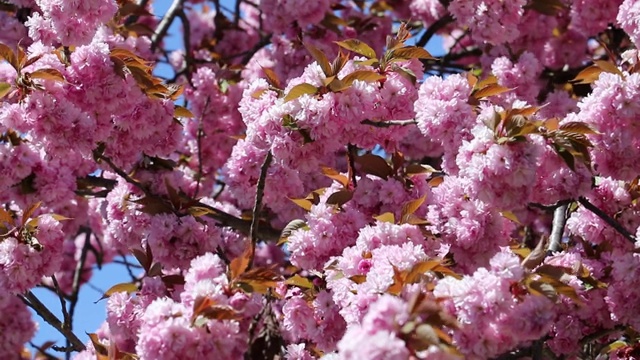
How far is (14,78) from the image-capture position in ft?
11.8

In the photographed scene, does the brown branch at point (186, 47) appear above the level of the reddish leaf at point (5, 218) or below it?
above

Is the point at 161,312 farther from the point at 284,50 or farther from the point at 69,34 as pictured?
the point at 284,50

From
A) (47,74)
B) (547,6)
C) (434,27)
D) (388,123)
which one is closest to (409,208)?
(388,123)

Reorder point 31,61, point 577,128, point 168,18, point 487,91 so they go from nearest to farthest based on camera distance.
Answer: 1. point 577,128
2. point 487,91
3. point 31,61
4. point 168,18

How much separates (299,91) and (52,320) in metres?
1.49

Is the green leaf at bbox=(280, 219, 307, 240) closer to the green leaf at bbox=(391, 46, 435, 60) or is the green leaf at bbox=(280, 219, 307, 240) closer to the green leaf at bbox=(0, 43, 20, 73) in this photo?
the green leaf at bbox=(391, 46, 435, 60)

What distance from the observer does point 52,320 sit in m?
3.97

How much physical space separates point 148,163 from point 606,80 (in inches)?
82.6

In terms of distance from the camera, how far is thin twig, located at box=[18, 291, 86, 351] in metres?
3.89

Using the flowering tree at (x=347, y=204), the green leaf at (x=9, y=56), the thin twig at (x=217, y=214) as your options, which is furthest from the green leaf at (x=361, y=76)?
the green leaf at (x=9, y=56)

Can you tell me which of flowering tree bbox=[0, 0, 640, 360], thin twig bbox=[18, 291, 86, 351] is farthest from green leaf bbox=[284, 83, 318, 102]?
thin twig bbox=[18, 291, 86, 351]

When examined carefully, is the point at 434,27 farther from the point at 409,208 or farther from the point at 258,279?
the point at 258,279

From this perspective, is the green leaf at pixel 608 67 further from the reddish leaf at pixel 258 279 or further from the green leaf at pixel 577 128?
the reddish leaf at pixel 258 279

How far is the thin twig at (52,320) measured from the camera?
3.89 m
